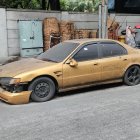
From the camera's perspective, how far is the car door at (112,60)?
33.5ft

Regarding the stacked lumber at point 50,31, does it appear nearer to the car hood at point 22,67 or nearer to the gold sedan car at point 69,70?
the gold sedan car at point 69,70

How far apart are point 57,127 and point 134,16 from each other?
15.4 metres

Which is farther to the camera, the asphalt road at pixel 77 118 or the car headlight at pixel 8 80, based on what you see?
the car headlight at pixel 8 80

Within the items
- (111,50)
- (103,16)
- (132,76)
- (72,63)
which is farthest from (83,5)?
(72,63)

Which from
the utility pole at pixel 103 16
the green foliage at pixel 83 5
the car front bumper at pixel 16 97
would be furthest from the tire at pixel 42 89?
the green foliage at pixel 83 5

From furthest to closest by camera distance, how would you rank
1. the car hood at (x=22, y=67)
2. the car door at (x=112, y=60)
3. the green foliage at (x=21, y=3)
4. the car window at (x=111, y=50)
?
the green foliage at (x=21, y=3) < the car window at (x=111, y=50) < the car door at (x=112, y=60) < the car hood at (x=22, y=67)

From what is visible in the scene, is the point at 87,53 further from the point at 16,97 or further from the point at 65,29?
the point at 65,29

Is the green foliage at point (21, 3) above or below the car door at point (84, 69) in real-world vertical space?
above

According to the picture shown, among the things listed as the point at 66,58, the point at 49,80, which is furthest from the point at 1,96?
the point at 66,58

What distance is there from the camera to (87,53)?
10.0 metres

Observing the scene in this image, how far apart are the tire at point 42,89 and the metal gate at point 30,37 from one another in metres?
8.37

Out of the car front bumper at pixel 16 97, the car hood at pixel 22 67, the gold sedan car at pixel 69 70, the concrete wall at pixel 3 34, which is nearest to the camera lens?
the car front bumper at pixel 16 97

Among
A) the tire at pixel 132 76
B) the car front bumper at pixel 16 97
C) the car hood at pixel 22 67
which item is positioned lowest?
the car front bumper at pixel 16 97

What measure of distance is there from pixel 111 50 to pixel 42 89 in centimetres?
244
